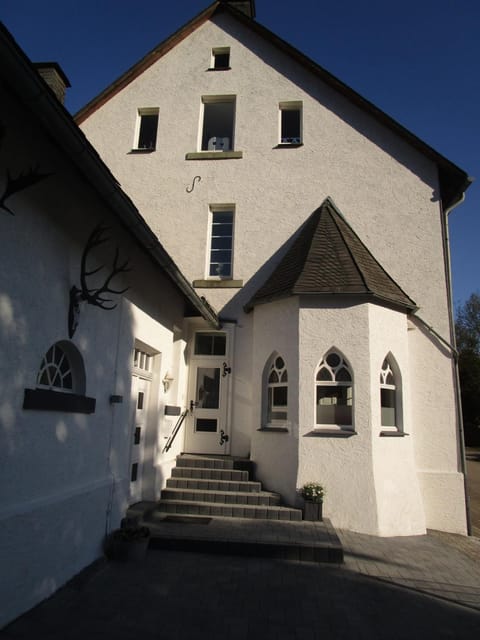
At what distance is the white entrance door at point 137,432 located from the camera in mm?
7434

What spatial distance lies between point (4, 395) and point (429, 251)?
29.4 feet

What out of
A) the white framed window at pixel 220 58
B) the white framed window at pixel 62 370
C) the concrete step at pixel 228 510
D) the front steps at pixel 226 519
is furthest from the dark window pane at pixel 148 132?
the concrete step at pixel 228 510

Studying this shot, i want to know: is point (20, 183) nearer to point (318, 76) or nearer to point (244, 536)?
point (244, 536)

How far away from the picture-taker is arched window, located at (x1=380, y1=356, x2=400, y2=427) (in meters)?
8.63

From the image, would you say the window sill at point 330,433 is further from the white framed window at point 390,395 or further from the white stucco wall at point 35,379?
the white stucco wall at point 35,379

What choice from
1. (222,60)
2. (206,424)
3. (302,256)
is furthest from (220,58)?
(206,424)

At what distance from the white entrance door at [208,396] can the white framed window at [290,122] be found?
17.5ft

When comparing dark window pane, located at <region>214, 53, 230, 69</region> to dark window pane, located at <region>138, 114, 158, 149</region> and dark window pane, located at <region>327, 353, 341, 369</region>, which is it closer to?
dark window pane, located at <region>138, 114, 158, 149</region>

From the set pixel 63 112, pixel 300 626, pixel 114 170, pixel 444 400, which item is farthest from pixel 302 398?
pixel 114 170

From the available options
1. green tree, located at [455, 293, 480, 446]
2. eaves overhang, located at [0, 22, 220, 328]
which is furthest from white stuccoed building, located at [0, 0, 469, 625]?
green tree, located at [455, 293, 480, 446]

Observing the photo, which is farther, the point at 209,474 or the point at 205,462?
the point at 205,462

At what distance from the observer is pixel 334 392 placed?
8391 millimetres

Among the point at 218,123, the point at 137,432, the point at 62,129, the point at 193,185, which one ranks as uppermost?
the point at 218,123

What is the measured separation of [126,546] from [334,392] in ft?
14.2
